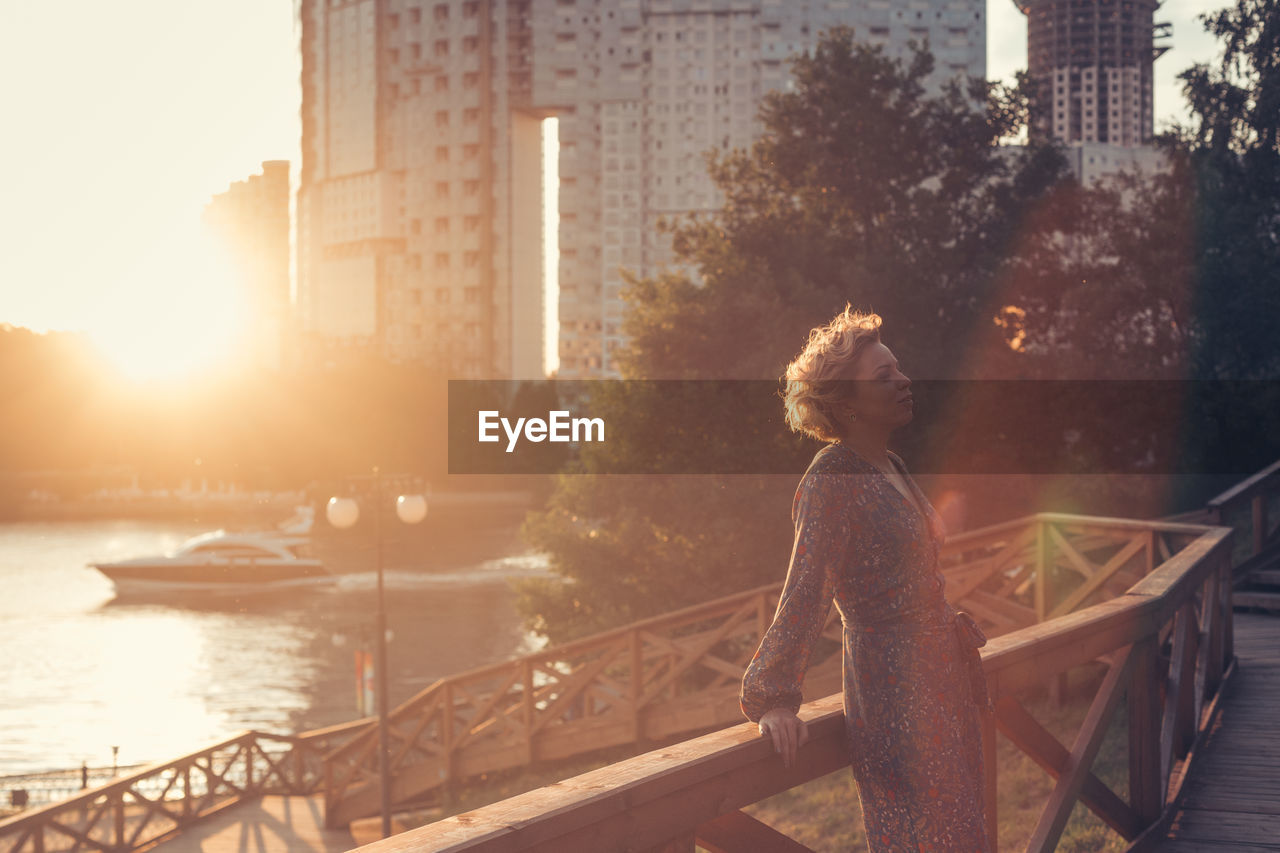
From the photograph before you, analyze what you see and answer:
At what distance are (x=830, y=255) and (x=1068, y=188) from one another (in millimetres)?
6349

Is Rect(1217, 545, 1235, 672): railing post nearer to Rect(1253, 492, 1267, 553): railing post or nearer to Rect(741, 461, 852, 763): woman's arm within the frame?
Rect(1253, 492, 1267, 553): railing post

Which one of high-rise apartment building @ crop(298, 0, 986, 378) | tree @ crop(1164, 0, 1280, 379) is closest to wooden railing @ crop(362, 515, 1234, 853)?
tree @ crop(1164, 0, 1280, 379)

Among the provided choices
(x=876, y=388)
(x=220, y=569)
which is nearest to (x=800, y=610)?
(x=876, y=388)

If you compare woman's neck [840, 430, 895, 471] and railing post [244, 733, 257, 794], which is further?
railing post [244, 733, 257, 794]

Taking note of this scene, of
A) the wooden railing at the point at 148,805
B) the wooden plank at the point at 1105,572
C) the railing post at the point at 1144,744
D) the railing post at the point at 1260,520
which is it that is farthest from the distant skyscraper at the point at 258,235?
the railing post at the point at 1144,744

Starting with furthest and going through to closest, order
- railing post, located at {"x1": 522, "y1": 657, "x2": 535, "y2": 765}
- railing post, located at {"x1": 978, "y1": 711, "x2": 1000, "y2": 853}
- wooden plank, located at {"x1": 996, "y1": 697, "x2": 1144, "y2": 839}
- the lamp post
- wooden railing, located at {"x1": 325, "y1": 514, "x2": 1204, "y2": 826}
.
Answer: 1. the lamp post
2. railing post, located at {"x1": 522, "y1": 657, "x2": 535, "y2": 765}
3. wooden railing, located at {"x1": 325, "y1": 514, "x2": 1204, "y2": 826}
4. wooden plank, located at {"x1": 996, "y1": 697, "x2": 1144, "y2": 839}
5. railing post, located at {"x1": 978, "y1": 711, "x2": 1000, "y2": 853}

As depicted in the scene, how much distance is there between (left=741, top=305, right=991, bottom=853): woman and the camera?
2.53 metres

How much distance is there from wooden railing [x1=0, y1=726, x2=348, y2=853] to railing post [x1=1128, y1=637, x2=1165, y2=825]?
1230 centimetres

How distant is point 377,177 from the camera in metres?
110

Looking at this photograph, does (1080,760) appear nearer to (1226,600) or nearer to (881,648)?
(881,648)

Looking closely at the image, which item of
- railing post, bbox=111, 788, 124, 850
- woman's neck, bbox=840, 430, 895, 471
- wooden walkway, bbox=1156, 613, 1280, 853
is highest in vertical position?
woman's neck, bbox=840, 430, 895, 471

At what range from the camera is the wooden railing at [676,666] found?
28.7 feet

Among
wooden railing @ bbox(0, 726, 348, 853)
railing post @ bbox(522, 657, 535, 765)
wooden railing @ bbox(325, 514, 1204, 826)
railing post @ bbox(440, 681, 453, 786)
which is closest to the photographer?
wooden railing @ bbox(325, 514, 1204, 826)

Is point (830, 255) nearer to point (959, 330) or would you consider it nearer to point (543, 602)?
point (959, 330)
